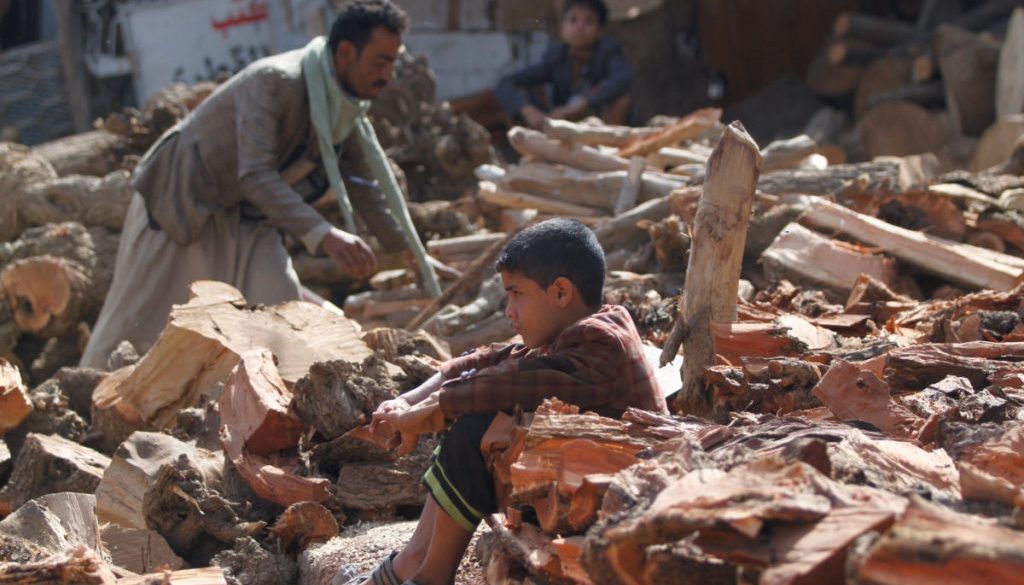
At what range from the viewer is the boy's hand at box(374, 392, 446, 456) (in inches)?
120

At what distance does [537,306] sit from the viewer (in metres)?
3.18

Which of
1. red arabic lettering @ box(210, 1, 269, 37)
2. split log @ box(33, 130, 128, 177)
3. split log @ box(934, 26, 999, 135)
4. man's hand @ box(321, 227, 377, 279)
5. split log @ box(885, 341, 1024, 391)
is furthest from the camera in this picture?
red arabic lettering @ box(210, 1, 269, 37)

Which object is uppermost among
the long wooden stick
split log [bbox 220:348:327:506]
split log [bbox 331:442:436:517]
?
split log [bbox 220:348:327:506]

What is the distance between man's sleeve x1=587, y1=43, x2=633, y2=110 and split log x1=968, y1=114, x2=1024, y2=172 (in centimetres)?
276

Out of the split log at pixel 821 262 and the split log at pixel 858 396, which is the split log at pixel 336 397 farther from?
the split log at pixel 821 262

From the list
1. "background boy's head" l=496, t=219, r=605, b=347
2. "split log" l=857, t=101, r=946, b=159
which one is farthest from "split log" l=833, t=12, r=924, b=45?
"background boy's head" l=496, t=219, r=605, b=347

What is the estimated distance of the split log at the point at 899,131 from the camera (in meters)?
10.9

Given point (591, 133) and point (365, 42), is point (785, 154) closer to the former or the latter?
point (591, 133)

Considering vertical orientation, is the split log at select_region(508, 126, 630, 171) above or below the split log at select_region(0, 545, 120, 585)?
below

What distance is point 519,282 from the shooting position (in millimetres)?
3156

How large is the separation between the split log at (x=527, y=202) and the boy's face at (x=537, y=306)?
3762mm

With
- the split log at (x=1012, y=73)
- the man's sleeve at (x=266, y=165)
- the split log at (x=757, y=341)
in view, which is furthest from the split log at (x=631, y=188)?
the split log at (x=1012, y=73)

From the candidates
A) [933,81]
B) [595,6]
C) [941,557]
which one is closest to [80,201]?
[595,6]

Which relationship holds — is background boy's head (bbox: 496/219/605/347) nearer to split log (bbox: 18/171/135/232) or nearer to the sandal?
the sandal
